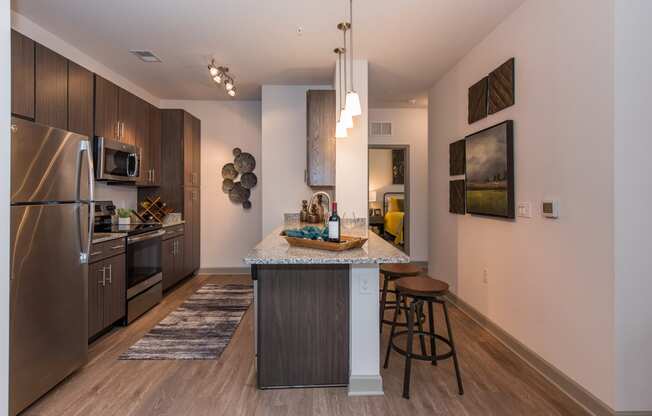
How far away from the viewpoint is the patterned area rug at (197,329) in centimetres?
292

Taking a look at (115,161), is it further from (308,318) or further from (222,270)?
(308,318)

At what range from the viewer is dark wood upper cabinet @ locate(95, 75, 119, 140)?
347cm

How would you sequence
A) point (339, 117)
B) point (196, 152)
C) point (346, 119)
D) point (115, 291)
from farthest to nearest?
point (196, 152)
point (339, 117)
point (115, 291)
point (346, 119)

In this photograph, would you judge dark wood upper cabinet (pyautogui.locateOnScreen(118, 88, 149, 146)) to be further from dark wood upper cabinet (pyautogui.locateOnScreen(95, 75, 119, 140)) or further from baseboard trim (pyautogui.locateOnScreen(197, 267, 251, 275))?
baseboard trim (pyautogui.locateOnScreen(197, 267, 251, 275))

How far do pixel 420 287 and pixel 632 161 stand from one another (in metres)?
1.34

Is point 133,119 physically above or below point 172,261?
above

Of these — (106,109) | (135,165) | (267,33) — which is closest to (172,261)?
(135,165)

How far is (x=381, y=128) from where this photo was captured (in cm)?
607

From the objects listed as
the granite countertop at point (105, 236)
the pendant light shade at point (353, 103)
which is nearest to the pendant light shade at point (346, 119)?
the pendant light shade at point (353, 103)

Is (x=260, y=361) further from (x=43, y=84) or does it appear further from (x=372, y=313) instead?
(x=43, y=84)

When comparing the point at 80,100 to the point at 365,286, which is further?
the point at 80,100

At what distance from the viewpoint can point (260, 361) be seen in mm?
2379

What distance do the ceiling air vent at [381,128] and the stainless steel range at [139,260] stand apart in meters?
3.66

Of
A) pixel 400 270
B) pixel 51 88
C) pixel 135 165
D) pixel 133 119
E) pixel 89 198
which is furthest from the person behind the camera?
pixel 133 119
